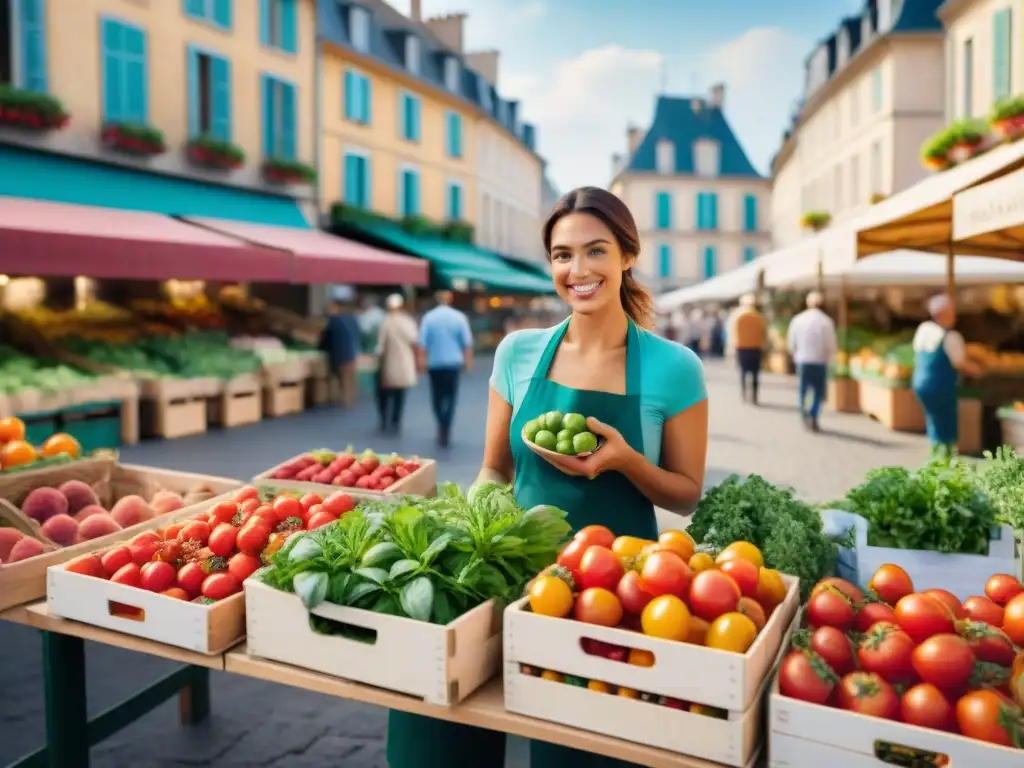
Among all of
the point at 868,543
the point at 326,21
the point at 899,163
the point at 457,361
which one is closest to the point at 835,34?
the point at 899,163

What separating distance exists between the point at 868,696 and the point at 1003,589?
0.73m

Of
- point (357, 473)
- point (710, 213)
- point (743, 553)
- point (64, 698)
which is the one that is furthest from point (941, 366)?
point (710, 213)

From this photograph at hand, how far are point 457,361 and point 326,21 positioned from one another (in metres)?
14.2

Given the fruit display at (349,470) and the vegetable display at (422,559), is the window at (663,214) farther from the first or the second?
the vegetable display at (422,559)

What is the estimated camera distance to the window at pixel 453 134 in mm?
27617

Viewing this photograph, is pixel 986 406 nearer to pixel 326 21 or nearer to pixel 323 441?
pixel 323 441

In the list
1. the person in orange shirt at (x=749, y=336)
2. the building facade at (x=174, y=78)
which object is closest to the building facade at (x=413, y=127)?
the building facade at (x=174, y=78)

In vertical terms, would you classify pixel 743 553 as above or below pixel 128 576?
above

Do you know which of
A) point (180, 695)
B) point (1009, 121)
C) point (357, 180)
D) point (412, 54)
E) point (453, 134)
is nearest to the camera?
point (180, 695)

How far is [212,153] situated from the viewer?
52.3ft

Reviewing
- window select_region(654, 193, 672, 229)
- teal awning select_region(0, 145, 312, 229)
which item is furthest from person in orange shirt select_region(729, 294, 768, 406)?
window select_region(654, 193, 672, 229)

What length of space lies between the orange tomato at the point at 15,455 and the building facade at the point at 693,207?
45758 mm

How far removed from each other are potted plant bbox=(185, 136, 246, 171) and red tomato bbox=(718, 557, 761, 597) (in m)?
15.5

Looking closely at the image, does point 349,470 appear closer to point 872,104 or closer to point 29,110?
point 29,110
